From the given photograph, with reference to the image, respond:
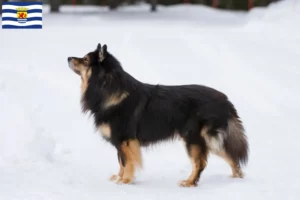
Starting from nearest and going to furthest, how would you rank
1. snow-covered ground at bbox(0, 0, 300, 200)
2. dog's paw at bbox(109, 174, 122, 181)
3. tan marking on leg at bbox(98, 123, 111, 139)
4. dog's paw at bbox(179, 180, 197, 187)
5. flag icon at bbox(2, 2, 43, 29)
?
1. snow-covered ground at bbox(0, 0, 300, 200)
2. dog's paw at bbox(179, 180, 197, 187)
3. tan marking on leg at bbox(98, 123, 111, 139)
4. dog's paw at bbox(109, 174, 122, 181)
5. flag icon at bbox(2, 2, 43, 29)

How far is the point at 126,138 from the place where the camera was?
21.4ft

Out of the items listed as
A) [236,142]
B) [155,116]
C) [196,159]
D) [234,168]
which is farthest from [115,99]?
[234,168]

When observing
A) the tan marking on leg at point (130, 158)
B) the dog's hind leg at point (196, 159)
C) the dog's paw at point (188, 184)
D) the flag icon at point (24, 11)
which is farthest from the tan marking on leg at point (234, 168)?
the flag icon at point (24, 11)

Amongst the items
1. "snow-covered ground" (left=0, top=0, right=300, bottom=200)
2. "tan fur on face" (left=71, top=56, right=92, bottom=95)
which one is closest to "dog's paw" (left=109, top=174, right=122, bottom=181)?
"snow-covered ground" (left=0, top=0, right=300, bottom=200)

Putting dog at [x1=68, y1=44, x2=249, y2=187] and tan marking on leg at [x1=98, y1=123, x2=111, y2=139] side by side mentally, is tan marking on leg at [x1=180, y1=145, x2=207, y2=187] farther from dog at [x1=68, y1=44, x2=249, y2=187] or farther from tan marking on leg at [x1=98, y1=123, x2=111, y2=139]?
tan marking on leg at [x1=98, y1=123, x2=111, y2=139]

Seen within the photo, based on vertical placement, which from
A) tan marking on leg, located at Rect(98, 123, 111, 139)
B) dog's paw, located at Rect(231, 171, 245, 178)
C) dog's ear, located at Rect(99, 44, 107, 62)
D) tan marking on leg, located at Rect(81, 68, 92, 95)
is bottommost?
dog's paw, located at Rect(231, 171, 245, 178)

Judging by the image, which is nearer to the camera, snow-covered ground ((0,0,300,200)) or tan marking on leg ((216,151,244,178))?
snow-covered ground ((0,0,300,200))

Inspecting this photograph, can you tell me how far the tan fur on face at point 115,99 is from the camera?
655 centimetres

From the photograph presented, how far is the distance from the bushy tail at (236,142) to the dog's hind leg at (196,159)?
290mm

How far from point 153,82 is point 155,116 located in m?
6.71

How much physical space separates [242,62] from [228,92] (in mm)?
3606

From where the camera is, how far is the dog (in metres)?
6.32

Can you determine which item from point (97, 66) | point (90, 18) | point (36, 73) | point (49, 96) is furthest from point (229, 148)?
point (90, 18)

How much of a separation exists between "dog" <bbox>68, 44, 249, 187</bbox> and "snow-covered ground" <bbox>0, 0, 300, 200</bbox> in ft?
1.11
